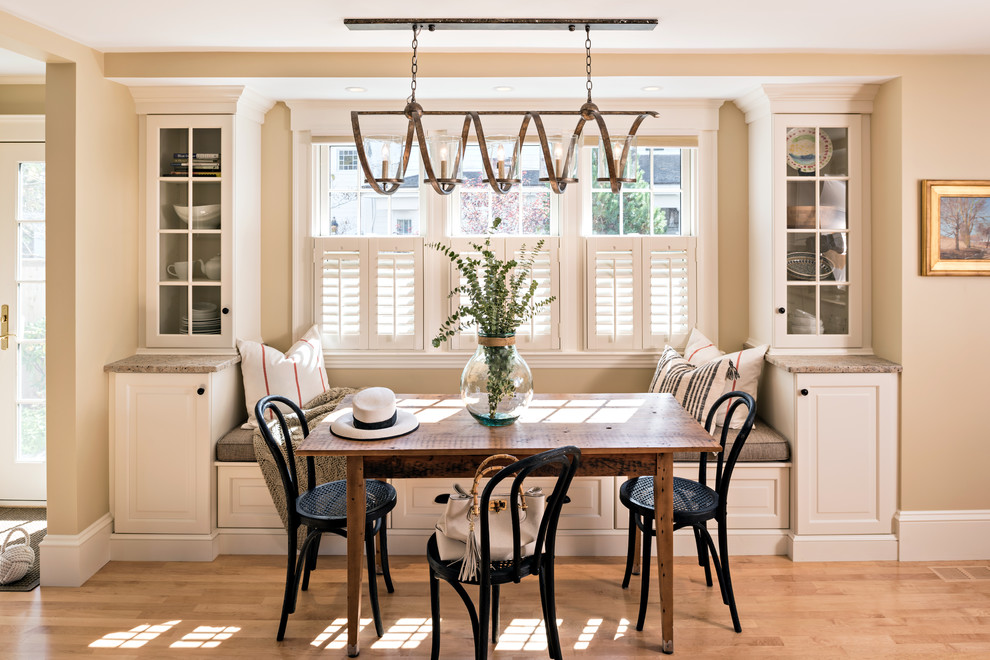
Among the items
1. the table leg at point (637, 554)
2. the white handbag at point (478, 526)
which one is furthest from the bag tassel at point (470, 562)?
the table leg at point (637, 554)

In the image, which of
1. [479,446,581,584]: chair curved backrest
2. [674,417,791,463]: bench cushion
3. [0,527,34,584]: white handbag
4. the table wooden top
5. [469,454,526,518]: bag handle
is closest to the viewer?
[479,446,581,584]: chair curved backrest

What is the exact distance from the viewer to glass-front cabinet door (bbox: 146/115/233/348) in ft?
12.2

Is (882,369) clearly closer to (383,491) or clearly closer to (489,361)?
(489,361)

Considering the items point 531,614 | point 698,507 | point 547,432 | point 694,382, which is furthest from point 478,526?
point 694,382

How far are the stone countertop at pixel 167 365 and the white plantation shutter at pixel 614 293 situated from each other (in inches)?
74.8

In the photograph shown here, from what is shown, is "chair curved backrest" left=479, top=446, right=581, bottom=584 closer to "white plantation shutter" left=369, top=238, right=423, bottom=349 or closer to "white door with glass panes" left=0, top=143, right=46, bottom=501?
"white plantation shutter" left=369, top=238, right=423, bottom=349

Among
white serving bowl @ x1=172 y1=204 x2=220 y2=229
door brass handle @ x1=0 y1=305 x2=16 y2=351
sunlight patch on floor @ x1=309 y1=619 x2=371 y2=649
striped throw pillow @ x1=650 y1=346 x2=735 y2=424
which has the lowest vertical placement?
sunlight patch on floor @ x1=309 y1=619 x2=371 y2=649

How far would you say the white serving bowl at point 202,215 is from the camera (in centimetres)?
375

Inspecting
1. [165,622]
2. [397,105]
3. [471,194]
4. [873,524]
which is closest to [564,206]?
[471,194]

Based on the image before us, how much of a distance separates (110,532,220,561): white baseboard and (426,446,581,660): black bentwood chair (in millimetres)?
1527

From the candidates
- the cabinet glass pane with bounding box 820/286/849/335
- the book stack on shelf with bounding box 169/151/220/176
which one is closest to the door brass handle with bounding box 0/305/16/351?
the book stack on shelf with bounding box 169/151/220/176

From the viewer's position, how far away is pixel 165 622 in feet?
9.48

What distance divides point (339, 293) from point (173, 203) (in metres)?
0.94

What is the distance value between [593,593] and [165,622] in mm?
1712
